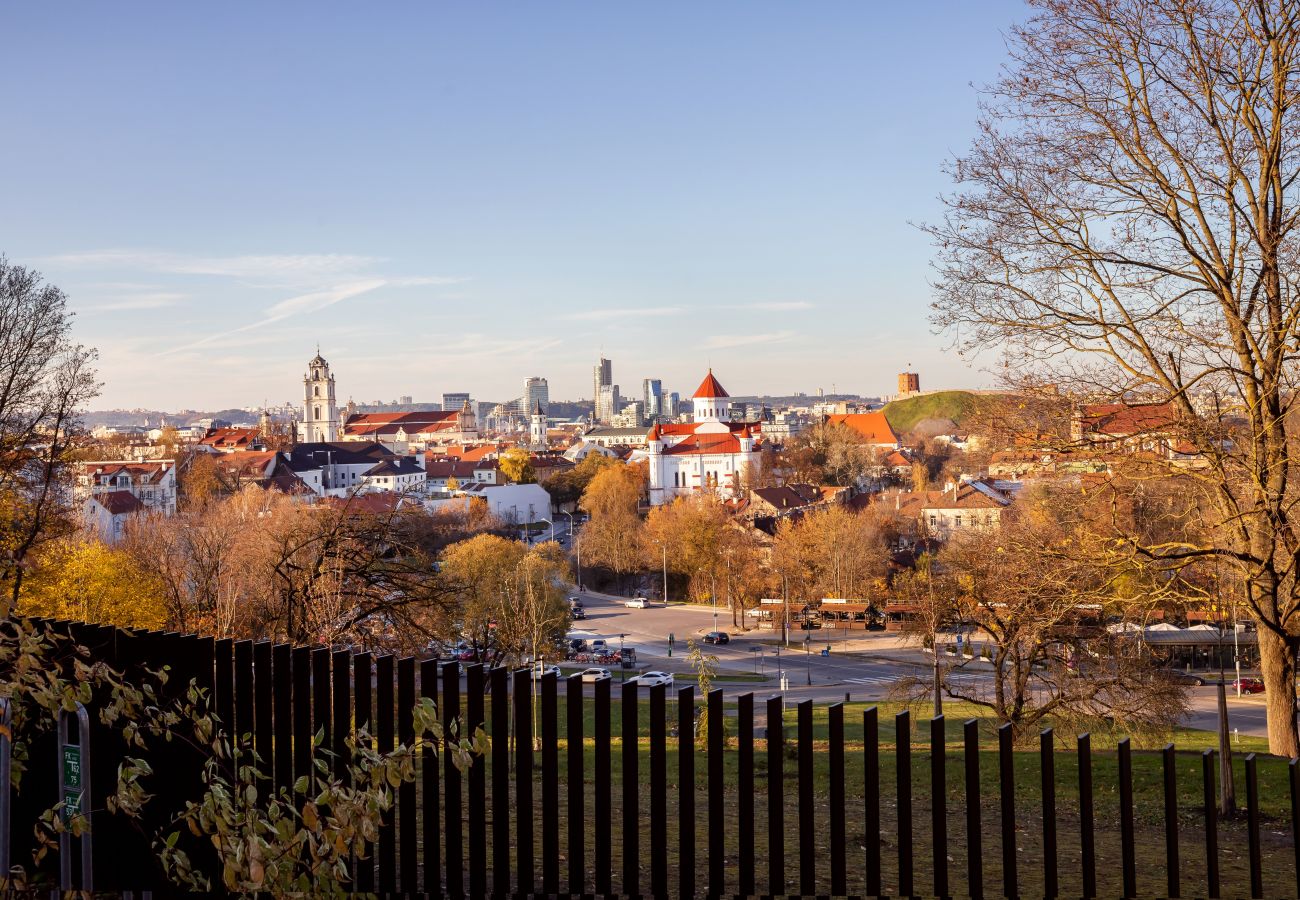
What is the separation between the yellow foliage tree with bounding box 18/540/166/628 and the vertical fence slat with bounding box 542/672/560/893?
17.4m

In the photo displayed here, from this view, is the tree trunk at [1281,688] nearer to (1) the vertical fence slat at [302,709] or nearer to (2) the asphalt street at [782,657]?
(1) the vertical fence slat at [302,709]

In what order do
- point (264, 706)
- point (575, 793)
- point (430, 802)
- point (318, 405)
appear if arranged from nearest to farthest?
point (575, 793)
point (430, 802)
point (264, 706)
point (318, 405)

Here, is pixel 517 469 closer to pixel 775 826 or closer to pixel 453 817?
pixel 453 817

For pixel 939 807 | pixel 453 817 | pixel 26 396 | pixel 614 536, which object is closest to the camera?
pixel 939 807

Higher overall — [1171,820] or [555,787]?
[555,787]

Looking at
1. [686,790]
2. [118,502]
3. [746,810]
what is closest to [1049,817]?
[746,810]

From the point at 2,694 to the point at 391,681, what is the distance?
1.69 m

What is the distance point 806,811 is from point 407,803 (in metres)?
1.93

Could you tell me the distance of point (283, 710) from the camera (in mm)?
5590

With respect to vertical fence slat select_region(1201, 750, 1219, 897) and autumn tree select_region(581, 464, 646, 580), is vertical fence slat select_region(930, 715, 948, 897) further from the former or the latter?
autumn tree select_region(581, 464, 646, 580)

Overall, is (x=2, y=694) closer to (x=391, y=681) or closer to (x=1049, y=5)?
(x=391, y=681)

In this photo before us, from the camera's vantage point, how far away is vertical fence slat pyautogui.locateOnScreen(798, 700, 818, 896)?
16.0ft

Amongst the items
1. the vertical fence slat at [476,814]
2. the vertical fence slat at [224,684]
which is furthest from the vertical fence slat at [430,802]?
the vertical fence slat at [224,684]

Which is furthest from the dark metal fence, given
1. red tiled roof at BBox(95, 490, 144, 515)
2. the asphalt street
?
red tiled roof at BBox(95, 490, 144, 515)
